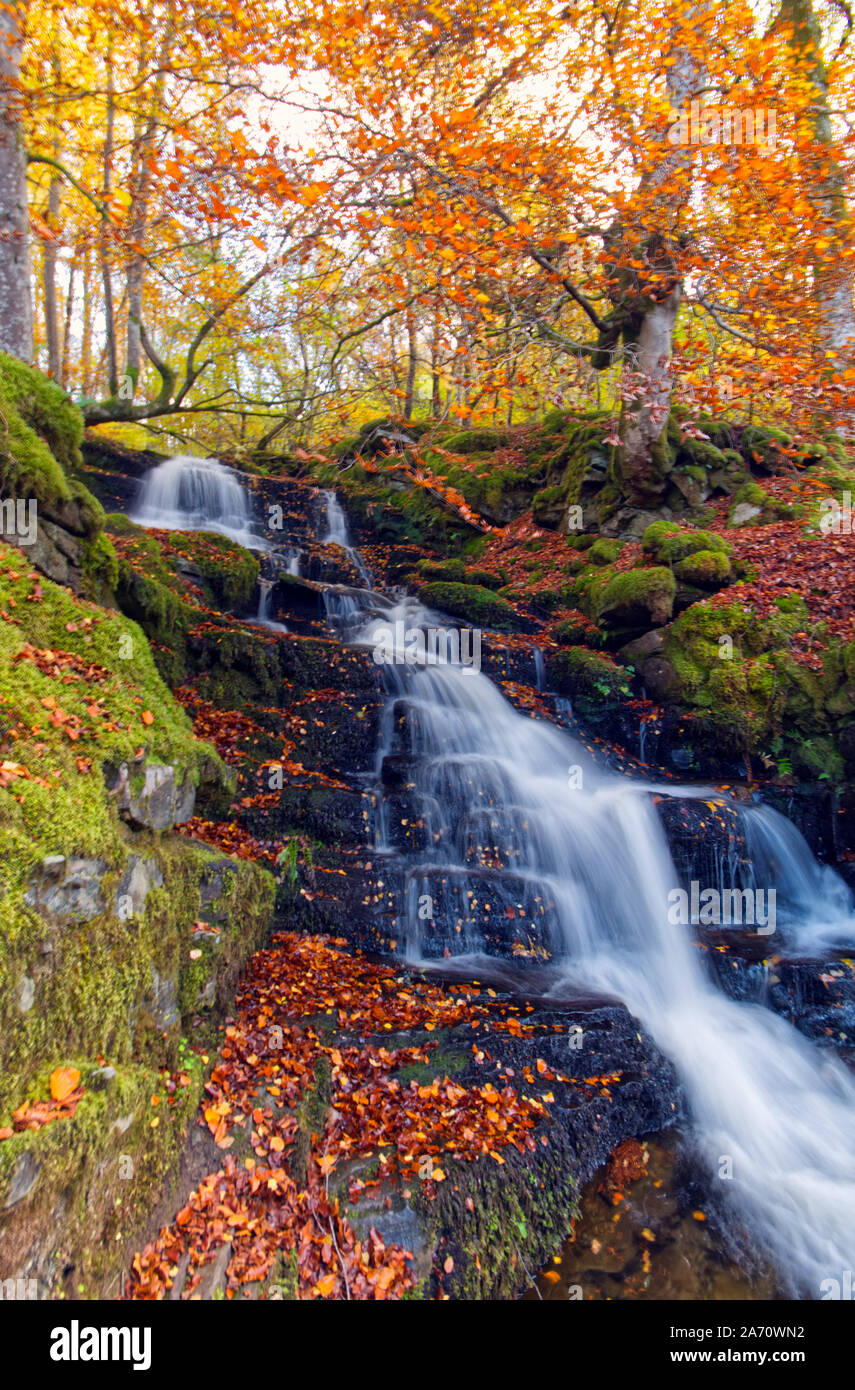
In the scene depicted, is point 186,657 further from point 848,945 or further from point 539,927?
point 848,945

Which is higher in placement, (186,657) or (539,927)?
(186,657)

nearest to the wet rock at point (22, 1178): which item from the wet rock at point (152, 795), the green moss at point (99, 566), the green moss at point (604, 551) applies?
the wet rock at point (152, 795)

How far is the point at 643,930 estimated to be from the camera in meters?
6.31

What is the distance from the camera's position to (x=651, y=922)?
6383mm

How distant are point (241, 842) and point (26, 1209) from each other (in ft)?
11.4

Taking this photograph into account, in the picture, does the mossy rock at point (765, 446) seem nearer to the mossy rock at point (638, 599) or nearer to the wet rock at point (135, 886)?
the mossy rock at point (638, 599)

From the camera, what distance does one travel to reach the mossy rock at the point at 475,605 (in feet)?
35.4

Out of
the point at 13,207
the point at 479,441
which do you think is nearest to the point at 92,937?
the point at 13,207

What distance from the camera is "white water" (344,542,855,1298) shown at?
4.14 metres

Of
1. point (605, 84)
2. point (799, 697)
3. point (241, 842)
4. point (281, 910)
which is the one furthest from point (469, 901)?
point (605, 84)

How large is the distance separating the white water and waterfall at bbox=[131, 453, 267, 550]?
7.04 meters
